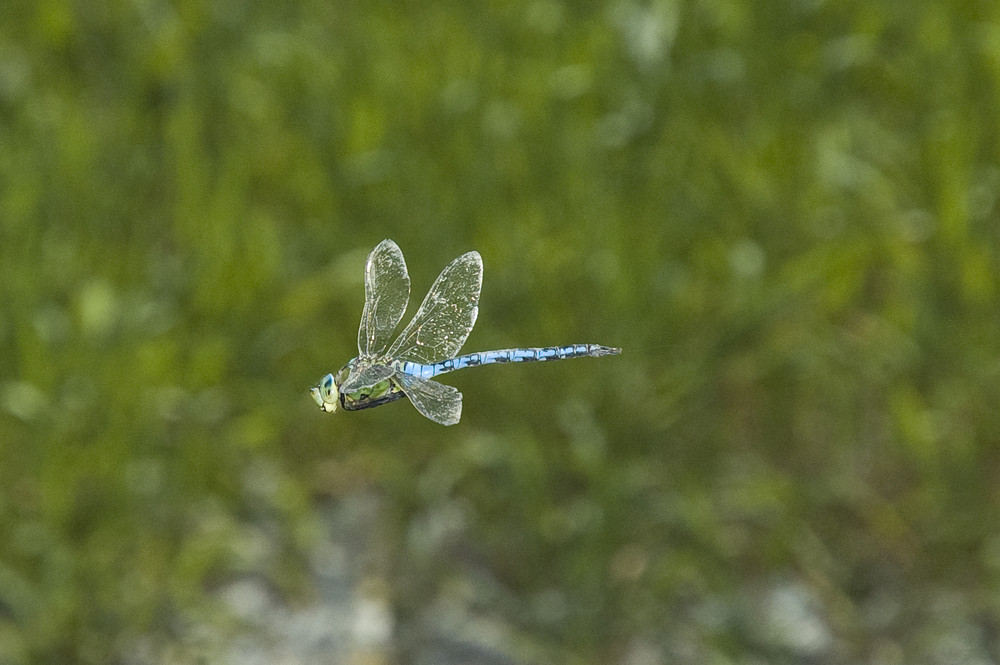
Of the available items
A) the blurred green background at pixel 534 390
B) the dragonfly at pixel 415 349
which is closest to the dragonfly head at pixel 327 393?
the dragonfly at pixel 415 349

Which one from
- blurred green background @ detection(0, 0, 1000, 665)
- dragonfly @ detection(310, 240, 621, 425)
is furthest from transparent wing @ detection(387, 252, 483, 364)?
blurred green background @ detection(0, 0, 1000, 665)

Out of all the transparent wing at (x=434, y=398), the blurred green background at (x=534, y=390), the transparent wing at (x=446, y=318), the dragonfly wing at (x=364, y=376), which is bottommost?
the transparent wing at (x=434, y=398)

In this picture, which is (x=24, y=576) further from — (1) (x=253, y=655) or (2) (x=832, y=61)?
(2) (x=832, y=61)

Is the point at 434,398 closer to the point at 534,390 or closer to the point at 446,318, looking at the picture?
the point at 446,318

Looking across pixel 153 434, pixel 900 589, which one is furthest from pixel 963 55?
pixel 153 434

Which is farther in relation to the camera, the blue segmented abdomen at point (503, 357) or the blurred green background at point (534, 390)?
the blurred green background at point (534, 390)

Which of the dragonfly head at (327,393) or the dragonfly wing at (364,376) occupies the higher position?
the dragonfly wing at (364,376)

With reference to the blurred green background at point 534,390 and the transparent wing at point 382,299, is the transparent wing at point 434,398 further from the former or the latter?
the blurred green background at point 534,390

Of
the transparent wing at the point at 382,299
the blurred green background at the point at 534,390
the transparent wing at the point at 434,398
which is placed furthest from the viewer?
the blurred green background at the point at 534,390
